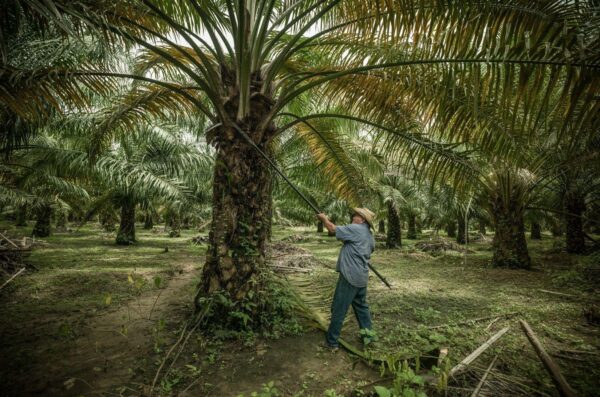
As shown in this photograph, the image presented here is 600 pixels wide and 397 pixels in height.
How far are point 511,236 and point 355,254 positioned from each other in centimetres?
658

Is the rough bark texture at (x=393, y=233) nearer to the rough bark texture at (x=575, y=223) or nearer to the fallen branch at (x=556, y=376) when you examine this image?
the rough bark texture at (x=575, y=223)

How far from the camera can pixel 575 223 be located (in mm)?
10055

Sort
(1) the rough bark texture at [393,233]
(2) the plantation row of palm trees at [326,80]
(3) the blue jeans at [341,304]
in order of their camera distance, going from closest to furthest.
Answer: (2) the plantation row of palm trees at [326,80], (3) the blue jeans at [341,304], (1) the rough bark texture at [393,233]

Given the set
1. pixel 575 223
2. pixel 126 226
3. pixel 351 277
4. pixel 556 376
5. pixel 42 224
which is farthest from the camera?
pixel 42 224

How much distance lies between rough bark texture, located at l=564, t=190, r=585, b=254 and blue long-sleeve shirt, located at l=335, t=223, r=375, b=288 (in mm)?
10093

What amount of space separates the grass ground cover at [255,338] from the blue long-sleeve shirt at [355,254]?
90 centimetres

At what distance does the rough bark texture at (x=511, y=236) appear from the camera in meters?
7.86

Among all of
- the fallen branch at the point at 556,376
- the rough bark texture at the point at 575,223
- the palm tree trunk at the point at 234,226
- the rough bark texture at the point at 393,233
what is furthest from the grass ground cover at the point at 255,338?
the rough bark texture at the point at 393,233

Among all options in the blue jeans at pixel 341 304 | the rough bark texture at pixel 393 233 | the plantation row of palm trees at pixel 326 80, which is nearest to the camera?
the plantation row of palm trees at pixel 326 80


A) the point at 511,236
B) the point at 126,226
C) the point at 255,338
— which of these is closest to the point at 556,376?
the point at 255,338

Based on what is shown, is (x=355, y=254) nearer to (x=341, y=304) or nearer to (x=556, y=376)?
(x=341, y=304)

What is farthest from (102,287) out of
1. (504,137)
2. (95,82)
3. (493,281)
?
(493,281)

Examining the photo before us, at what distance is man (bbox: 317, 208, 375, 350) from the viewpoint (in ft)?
11.7

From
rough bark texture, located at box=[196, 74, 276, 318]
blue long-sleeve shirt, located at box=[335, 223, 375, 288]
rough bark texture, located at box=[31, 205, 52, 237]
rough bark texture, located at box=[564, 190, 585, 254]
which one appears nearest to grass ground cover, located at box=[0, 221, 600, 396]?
rough bark texture, located at box=[196, 74, 276, 318]
